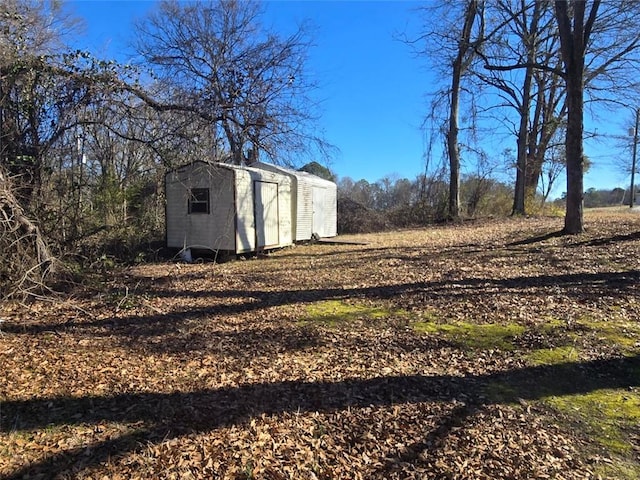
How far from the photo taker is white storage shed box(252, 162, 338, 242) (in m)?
13.5

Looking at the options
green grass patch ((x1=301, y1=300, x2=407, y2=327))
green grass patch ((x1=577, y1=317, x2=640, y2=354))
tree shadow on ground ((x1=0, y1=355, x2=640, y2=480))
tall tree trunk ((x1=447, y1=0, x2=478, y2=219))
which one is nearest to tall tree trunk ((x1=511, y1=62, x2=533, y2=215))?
tall tree trunk ((x1=447, y1=0, x2=478, y2=219))

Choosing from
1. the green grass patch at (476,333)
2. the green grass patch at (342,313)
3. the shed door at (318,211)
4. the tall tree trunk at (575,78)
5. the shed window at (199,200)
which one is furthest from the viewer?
the shed door at (318,211)

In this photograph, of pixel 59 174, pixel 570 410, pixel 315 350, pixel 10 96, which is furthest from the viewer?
pixel 59 174

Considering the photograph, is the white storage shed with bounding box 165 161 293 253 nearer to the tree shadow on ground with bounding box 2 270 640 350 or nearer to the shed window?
the shed window

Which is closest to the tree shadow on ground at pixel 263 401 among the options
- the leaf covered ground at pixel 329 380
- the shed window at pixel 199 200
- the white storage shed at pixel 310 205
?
the leaf covered ground at pixel 329 380

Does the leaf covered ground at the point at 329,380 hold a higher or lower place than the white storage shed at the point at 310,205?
lower

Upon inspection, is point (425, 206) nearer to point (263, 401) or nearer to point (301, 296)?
point (301, 296)

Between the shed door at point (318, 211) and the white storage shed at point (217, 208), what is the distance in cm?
352

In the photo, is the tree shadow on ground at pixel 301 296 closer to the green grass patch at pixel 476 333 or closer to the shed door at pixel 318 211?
the green grass patch at pixel 476 333

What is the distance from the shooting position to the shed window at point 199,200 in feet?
34.6

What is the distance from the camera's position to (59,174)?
729 centimetres

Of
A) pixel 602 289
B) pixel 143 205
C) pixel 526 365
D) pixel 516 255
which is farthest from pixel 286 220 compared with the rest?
pixel 526 365

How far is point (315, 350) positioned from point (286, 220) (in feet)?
28.2

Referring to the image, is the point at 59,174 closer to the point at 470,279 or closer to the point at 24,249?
the point at 24,249
